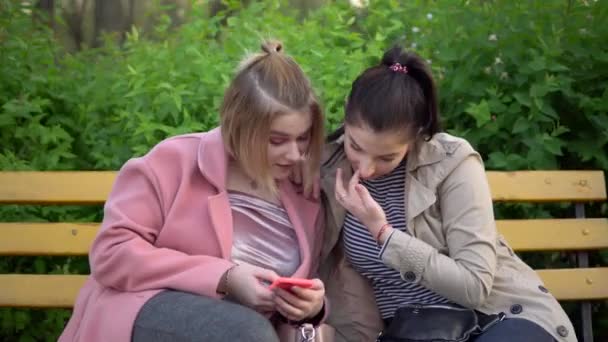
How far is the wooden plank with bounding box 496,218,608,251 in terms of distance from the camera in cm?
399

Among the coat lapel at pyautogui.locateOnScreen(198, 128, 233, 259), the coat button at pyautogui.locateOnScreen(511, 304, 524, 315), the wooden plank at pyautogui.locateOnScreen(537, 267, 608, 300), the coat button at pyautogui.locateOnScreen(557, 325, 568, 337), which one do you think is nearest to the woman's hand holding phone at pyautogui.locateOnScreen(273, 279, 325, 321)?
the coat lapel at pyautogui.locateOnScreen(198, 128, 233, 259)

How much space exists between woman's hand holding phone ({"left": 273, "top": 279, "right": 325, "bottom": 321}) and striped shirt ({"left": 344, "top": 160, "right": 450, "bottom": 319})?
375mm

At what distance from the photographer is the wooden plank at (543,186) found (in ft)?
13.1

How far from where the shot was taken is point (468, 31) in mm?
4484

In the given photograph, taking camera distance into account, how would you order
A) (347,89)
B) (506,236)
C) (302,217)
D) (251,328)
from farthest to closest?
(347,89)
(506,236)
(302,217)
(251,328)

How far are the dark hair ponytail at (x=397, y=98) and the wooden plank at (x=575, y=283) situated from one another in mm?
983

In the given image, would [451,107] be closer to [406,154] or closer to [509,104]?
[509,104]

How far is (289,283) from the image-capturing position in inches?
116

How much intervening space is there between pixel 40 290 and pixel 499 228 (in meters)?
1.75

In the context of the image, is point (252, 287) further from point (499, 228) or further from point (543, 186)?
point (543, 186)

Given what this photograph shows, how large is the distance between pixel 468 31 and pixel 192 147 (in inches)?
65.7

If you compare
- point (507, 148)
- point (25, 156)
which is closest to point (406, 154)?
point (507, 148)

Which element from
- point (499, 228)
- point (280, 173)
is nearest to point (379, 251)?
point (280, 173)

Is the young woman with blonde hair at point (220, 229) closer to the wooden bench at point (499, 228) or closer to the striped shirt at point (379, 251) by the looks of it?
the striped shirt at point (379, 251)
